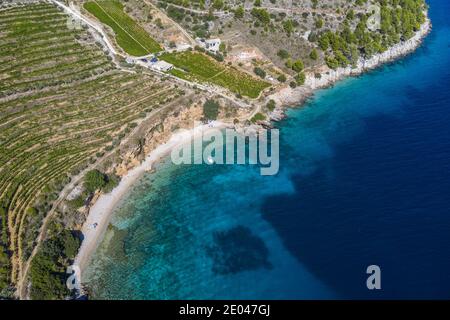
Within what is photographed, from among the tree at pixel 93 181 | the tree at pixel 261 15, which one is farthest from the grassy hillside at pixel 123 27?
the tree at pixel 93 181

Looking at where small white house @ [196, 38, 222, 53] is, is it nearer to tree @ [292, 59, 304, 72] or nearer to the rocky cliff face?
tree @ [292, 59, 304, 72]

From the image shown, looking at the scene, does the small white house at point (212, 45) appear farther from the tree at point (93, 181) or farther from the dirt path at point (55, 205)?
the tree at point (93, 181)

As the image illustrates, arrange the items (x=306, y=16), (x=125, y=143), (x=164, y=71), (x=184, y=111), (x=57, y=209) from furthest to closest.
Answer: (x=306, y=16) → (x=164, y=71) → (x=184, y=111) → (x=125, y=143) → (x=57, y=209)

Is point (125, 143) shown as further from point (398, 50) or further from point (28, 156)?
point (398, 50)

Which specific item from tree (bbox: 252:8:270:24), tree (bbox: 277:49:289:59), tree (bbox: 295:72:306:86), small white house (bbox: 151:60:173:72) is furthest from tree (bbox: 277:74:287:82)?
small white house (bbox: 151:60:173:72)

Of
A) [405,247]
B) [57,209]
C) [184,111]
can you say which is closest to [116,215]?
[57,209]
